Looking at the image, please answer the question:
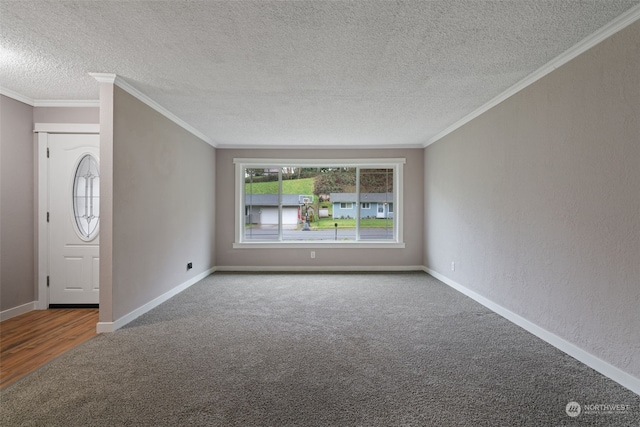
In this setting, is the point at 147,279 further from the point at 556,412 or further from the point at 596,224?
the point at 596,224

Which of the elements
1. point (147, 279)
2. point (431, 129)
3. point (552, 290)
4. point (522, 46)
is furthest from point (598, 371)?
point (147, 279)

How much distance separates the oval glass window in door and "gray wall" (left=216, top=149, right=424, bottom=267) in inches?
87.7

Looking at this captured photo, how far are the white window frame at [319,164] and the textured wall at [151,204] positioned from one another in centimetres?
83

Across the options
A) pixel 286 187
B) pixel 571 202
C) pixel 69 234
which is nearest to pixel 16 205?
pixel 69 234

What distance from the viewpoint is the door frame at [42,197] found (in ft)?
12.0

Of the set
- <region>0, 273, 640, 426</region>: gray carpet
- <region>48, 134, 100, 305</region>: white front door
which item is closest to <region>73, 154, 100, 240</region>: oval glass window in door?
<region>48, 134, 100, 305</region>: white front door

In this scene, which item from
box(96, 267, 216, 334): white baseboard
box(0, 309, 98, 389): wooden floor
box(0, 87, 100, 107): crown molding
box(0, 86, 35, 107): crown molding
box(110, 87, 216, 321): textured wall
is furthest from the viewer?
box(0, 87, 100, 107): crown molding

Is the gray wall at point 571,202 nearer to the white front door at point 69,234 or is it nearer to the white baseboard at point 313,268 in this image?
the white baseboard at point 313,268

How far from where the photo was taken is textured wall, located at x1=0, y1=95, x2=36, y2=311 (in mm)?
3346

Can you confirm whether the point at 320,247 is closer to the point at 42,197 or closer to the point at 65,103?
the point at 42,197

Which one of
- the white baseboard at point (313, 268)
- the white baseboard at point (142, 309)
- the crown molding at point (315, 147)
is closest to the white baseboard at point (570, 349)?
the white baseboard at point (313, 268)

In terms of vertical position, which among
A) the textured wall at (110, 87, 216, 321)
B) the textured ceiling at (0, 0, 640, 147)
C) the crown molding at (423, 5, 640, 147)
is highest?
the textured ceiling at (0, 0, 640, 147)

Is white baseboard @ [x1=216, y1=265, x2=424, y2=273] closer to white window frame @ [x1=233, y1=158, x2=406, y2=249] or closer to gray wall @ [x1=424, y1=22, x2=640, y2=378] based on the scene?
white window frame @ [x1=233, y1=158, x2=406, y2=249]

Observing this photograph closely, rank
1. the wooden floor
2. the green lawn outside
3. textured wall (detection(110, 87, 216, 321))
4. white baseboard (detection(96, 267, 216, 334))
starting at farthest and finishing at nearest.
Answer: the green lawn outside < textured wall (detection(110, 87, 216, 321)) < white baseboard (detection(96, 267, 216, 334)) < the wooden floor
